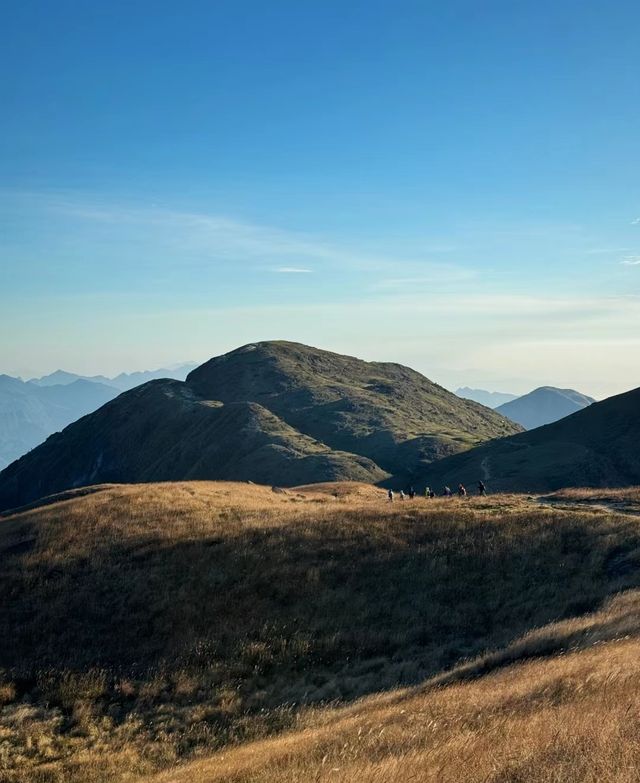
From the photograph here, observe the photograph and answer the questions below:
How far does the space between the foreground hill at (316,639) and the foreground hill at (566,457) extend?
127 feet

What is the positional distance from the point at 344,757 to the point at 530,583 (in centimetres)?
1626

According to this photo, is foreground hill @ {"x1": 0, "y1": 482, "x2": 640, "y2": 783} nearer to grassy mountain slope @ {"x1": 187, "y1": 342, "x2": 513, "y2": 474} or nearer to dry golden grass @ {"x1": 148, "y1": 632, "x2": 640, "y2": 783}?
dry golden grass @ {"x1": 148, "y1": 632, "x2": 640, "y2": 783}

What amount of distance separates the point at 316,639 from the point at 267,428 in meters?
97.2

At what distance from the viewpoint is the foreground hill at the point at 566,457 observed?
234ft

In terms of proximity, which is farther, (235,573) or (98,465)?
(98,465)

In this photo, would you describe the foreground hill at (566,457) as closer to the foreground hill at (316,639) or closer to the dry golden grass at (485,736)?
the foreground hill at (316,639)

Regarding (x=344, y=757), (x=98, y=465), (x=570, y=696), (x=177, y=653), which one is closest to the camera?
(x=344, y=757)

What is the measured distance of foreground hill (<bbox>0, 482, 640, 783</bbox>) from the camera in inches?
410

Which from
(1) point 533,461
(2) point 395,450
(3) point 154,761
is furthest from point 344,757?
(2) point 395,450

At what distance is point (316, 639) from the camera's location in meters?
21.5

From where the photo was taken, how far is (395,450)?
11138 cm

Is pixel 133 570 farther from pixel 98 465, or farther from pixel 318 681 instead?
pixel 98 465

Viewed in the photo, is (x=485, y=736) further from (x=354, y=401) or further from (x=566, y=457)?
(x=354, y=401)

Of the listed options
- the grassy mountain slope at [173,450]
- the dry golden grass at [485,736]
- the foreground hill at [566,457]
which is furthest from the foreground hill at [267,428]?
the dry golden grass at [485,736]
